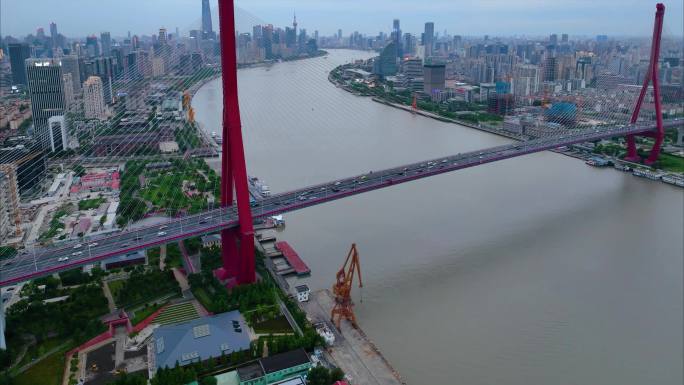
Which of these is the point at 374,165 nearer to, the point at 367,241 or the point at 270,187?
the point at 270,187

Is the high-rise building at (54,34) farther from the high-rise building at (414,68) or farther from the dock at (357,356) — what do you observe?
the dock at (357,356)

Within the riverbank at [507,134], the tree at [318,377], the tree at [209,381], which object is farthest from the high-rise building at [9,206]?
the riverbank at [507,134]

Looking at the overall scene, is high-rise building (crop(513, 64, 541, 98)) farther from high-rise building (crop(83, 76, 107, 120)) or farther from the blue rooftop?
the blue rooftop

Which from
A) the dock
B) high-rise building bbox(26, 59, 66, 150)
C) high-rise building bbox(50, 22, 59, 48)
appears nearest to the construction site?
the dock

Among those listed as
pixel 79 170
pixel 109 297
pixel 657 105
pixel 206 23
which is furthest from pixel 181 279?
pixel 206 23

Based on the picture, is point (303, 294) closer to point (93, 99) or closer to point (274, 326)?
point (274, 326)

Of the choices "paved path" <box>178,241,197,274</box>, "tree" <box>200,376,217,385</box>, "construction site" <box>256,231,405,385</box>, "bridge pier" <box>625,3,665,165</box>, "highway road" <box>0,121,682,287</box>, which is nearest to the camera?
"tree" <box>200,376,217,385</box>
